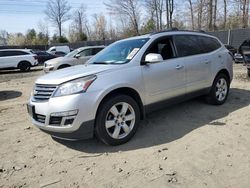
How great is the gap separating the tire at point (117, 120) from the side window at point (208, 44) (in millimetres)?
2553

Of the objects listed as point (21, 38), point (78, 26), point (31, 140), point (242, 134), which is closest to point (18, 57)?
point (31, 140)

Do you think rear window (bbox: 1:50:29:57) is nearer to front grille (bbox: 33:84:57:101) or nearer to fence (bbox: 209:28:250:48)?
front grille (bbox: 33:84:57:101)

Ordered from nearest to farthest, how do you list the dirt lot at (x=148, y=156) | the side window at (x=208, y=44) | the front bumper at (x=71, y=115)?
the dirt lot at (x=148, y=156) → the front bumper at (x=71, y=115) → the side window at (x=208, y=44)

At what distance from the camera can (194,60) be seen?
5695 mm

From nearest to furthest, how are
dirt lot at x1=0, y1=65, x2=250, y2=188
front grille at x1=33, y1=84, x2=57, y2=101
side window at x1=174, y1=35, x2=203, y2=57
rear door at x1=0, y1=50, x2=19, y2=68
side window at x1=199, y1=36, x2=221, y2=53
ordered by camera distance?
1. dirt lot at x1=0, y1=65, x2=250, y2=188
2. front grille at x1=33, y1=84, x2=57, y2=101
3. side window at x1=174, y1=35, x2=203, y2=57
4. side window at x1=199, y1=36, x2=221, y2=53
5. rear door at x1=0, y1=50, x2=19, y2=68

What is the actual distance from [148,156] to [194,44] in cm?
299

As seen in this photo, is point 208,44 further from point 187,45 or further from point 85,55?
point 85,55

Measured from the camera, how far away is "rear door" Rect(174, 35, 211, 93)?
5.53 meters

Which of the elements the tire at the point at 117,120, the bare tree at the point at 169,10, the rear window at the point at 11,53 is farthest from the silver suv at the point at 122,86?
the bare tree at the point at 169,10

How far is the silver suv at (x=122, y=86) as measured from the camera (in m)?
4.04

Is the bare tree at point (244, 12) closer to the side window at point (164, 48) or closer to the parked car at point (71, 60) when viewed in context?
the parked car at point (71, 60)

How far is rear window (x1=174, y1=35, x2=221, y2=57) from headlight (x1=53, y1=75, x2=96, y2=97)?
2.22m

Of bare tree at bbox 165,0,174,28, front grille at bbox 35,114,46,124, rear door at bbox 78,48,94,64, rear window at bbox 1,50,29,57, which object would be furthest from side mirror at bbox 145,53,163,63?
bare tree at bbox 165,0,174,28

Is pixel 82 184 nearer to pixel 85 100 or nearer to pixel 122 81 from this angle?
pixel 85 100
